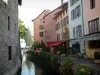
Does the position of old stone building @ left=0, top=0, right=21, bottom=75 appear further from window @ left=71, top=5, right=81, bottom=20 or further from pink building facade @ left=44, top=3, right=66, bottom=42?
pink building facade @ left=44, top=3, right=66, bottom=42

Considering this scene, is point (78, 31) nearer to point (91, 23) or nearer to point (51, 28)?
point (91, 23)

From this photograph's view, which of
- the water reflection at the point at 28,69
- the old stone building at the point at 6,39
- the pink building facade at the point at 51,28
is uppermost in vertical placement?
the pink building facade at the point at 51,28

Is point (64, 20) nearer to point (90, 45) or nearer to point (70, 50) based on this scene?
point (70, 50)

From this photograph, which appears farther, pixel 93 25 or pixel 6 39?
pixel 93 25

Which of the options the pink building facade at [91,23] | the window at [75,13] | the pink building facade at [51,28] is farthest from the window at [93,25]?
the pink building facade at [51,28]

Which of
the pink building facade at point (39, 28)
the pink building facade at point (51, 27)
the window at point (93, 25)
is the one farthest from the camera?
the pink building facade at point (39, 28)

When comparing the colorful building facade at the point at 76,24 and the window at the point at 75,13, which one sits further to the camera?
the window at the point at 75,13

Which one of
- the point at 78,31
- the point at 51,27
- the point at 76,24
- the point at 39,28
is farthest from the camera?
the point at 39,28

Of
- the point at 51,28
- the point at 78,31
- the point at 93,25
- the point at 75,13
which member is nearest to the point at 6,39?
the point at 93,25

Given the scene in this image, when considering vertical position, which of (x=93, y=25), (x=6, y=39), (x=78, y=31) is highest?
(x=93, y=25)

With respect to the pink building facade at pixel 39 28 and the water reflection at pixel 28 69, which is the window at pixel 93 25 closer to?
the water reflection at pixel 28 69

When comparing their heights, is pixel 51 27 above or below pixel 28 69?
above

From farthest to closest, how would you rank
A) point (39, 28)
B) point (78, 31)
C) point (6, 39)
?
point (39, 28) < point (78, 31) < point (6, 39)

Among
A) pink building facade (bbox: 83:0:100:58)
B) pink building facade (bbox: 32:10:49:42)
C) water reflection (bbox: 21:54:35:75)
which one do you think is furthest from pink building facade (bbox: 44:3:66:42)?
pink building facade (bbox: 83:0:100:58)
